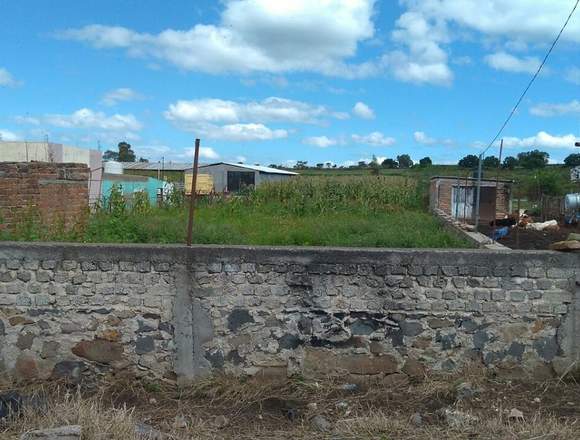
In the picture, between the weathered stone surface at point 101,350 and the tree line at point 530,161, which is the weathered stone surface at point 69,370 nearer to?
the weathered stone surface at point 101,350

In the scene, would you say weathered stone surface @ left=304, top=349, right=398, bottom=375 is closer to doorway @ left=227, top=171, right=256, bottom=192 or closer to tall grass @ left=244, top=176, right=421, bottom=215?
tall grass @ left=244, top=176, right=421, bottom=215

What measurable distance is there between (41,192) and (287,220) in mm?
6200

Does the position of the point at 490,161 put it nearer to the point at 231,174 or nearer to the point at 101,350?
the point at 101,350

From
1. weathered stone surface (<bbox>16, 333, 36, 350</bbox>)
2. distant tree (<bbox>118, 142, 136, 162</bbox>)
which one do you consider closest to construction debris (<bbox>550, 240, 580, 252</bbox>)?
weathered stone surface (<bbox>16, 333, 36, 350</bbox>)

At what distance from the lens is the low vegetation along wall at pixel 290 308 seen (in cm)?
519

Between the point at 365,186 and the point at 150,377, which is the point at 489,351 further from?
the point at 365,186

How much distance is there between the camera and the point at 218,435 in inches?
169

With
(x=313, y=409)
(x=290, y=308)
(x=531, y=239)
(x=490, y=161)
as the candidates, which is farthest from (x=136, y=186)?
(x=313, y=409)

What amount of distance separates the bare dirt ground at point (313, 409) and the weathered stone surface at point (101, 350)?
0.23 m

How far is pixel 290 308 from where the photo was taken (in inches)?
206

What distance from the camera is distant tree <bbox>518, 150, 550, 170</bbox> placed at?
21.1 metres

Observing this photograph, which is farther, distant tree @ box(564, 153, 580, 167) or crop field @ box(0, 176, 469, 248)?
distant tree @ box(564, 153, 580, 167)

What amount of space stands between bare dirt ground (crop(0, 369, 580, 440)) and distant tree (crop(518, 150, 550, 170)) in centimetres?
1663

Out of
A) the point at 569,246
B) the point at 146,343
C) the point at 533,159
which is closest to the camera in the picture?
the point at 569,246
